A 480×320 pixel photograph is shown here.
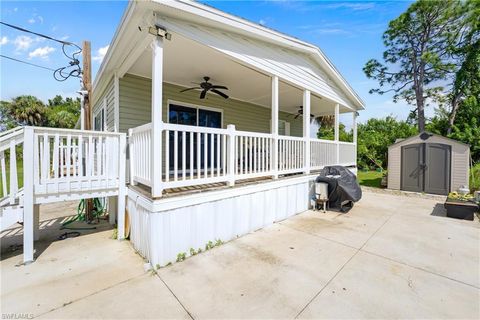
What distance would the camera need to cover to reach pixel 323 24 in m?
7.04

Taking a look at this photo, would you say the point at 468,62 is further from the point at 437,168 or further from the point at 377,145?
the point at 437,168

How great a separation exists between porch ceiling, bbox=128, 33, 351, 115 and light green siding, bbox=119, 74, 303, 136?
0.24m

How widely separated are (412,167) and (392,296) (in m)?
7.60

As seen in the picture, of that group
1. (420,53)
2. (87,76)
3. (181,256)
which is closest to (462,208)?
(181,256)

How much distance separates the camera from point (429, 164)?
7.78m

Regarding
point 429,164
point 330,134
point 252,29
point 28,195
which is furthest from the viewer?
point 330,134

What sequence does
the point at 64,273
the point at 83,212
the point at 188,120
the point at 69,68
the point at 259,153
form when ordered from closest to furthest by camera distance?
the point at 64,273, the point at 259,153, the point at 83,212, the point at 69,68, the point at 188,120

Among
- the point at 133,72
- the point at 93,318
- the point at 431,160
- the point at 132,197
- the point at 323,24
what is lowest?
the point at 93,318

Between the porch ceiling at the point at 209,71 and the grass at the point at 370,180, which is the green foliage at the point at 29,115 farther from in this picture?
the grass at the point at 370,180

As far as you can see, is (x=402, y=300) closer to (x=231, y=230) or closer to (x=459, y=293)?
(x=459, y=293)

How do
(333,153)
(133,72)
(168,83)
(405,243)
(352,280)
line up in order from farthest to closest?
1. (333,153)
2. (168,83)
3. (133,72)
4. (405,243)
5. (352,280)

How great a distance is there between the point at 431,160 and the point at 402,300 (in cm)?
762

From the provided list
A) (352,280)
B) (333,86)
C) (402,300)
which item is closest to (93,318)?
(352,280)

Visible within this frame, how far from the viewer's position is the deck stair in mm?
3145
